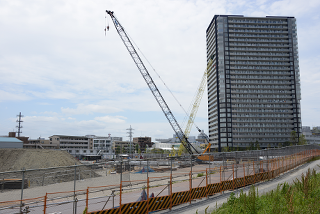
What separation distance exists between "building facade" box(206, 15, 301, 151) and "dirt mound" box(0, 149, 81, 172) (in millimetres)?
93931

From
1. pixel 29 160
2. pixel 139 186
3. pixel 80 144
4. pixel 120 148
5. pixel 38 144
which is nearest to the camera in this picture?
pixel 139 186

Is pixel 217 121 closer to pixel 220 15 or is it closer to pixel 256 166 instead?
pixel 220 15

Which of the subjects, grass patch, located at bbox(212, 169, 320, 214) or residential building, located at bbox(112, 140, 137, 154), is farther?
residential building, located at bbox(112, 140, 137, 154)

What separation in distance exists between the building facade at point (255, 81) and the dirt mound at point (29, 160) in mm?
93931

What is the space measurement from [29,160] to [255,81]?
121m

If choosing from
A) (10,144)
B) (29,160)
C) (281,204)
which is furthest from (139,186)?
(10,144)

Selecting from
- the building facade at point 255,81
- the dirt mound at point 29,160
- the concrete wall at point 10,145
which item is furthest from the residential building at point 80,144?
the dirt mound at point 29,160

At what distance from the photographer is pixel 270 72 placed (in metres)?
134

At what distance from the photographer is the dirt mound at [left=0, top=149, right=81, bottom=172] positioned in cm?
4338

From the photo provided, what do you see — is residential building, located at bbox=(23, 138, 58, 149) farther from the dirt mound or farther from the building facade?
the building facade

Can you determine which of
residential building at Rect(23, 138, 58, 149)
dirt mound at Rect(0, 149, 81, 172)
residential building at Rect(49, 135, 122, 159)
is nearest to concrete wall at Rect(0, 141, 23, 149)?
dirt mound at Rect(0, 149, 81, 172)

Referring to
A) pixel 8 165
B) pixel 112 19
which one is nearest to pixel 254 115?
pixel 112 19

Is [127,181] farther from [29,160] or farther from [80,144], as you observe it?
[80,144]

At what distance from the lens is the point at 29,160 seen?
45.4 metres
